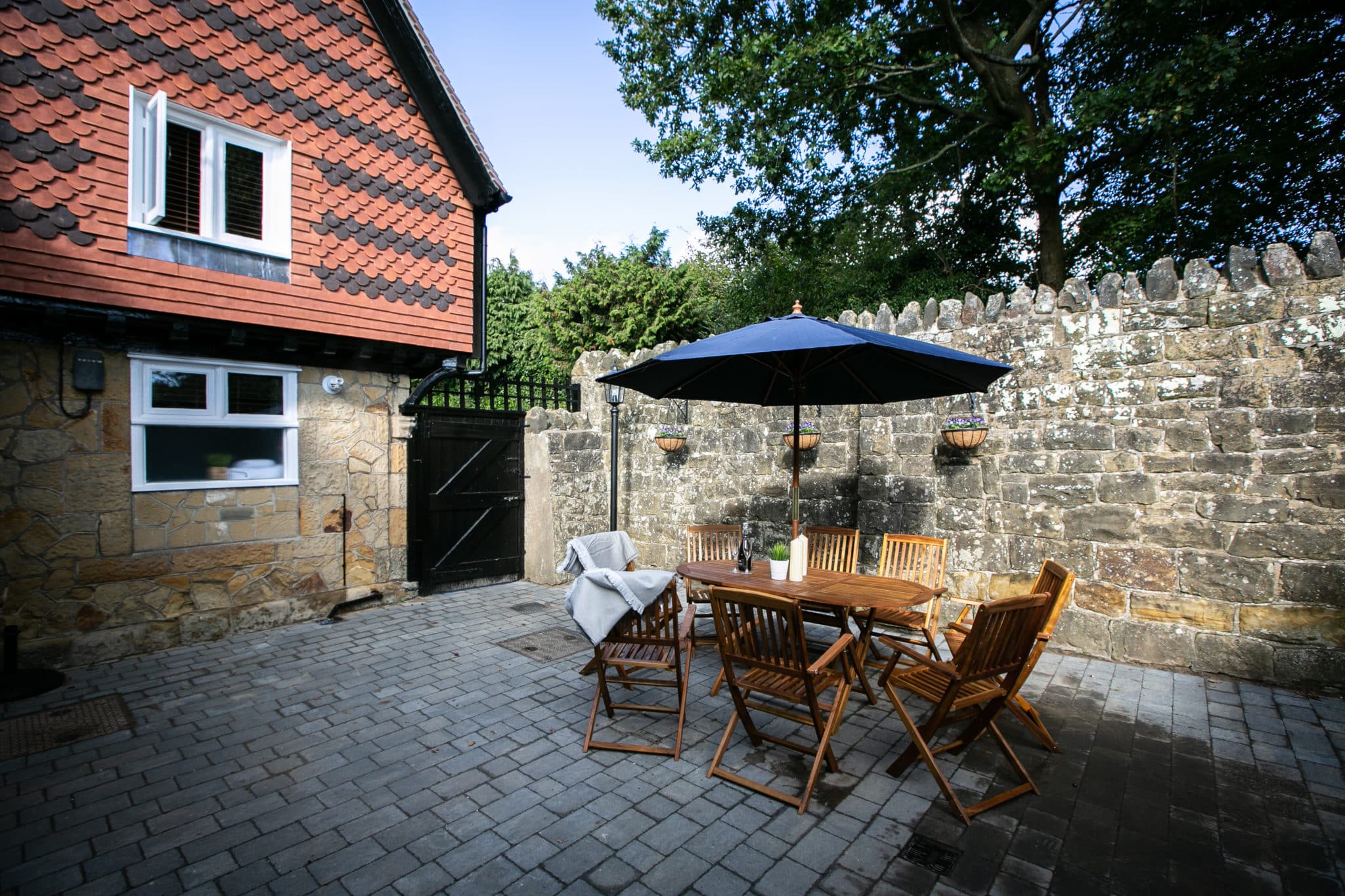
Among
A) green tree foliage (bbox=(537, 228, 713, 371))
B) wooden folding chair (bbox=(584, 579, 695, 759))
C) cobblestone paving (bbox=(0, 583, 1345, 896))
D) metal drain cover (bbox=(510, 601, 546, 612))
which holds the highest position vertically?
green tree foliage (bbox=(537, 228, 713, 371))

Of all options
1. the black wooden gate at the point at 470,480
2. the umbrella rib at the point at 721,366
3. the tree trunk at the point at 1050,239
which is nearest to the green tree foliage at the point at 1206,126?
the tree trunk at the point at 1050,239

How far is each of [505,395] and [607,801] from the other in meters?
5.70

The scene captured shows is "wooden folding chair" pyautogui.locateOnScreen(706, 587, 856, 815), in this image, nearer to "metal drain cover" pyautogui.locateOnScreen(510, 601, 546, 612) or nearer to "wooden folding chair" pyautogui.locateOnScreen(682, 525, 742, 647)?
"wooden folding chair" pyautogui.locateOnScreen(682, 525, 742, 647)

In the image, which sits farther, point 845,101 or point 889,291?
point 889,291

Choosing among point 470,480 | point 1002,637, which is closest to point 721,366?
point 1002,637

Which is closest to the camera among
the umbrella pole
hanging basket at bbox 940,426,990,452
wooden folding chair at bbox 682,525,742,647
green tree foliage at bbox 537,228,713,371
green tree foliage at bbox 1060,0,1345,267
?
the umbrella pole

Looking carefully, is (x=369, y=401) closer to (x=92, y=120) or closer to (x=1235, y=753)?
(x=92, y=120)

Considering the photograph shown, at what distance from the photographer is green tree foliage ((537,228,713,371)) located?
49.8 feet

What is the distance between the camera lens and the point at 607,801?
2891 mm

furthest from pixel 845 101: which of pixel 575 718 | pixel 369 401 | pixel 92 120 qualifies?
pixel 575 718

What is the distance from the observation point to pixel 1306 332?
408cm

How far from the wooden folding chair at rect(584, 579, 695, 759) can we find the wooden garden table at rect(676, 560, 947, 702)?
378mm

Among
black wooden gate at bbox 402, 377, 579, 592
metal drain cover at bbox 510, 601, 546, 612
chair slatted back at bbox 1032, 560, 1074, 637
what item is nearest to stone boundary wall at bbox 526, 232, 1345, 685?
chair slatted back at bbox 1032, 560, 1074, 637

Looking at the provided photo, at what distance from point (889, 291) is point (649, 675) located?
32.7ft
